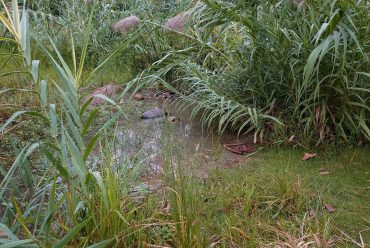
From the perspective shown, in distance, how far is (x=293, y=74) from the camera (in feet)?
11.1

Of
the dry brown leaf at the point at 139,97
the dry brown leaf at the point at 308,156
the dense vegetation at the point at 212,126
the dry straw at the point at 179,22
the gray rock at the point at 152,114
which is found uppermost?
the dry straw at the point at 179,22

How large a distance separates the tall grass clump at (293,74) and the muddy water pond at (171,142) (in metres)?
0.16

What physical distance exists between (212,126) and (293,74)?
2.84ft

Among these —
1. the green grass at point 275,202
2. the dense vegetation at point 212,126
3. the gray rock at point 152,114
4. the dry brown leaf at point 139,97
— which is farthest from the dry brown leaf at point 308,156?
the dry brown leaf at point 139,97

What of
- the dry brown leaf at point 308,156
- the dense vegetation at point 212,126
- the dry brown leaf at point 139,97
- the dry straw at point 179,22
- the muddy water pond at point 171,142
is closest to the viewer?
the dense vegetation at point 212,126

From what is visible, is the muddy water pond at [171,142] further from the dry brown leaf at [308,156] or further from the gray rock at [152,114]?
the dry brown leaf at [308,156]

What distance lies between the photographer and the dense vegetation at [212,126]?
2.00 meters

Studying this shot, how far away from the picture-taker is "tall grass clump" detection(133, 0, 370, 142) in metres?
3.28

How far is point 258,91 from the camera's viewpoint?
12.3 ft

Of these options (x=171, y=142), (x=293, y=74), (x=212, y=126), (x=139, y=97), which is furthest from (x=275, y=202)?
(x=139, y=97)

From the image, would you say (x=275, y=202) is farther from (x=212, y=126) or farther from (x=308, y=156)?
(x=212, y=126)

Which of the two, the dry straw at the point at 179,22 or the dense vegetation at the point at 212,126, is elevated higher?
the dry straw at the point at 179,22

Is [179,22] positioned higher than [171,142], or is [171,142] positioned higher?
[179,22]

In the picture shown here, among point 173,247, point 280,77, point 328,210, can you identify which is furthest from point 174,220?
point 280,77
